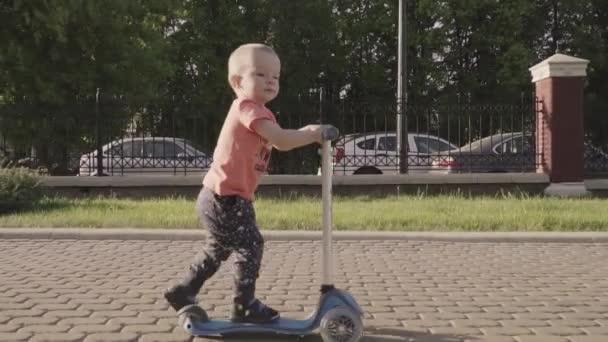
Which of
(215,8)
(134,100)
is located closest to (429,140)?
(134,100)

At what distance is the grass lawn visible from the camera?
1038 cm

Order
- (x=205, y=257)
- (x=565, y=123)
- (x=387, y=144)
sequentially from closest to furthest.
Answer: (x=205, y=257) → (x=565, y=123) → (x=387, y=144)

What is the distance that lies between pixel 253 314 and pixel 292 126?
11596 mm

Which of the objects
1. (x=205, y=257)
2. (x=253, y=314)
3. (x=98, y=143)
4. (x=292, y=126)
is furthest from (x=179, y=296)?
(x=98, y=143)

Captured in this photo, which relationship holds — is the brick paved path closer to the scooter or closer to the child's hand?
the scooter

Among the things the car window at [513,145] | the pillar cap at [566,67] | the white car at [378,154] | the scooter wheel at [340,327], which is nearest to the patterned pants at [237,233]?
the scooter wheel at [340,327]

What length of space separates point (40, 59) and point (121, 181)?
6.64 metres

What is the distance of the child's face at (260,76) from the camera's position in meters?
4.25

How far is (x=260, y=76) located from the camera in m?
A: 4.26

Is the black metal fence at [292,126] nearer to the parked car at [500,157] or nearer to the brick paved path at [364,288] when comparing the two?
the parked car at [500,157]

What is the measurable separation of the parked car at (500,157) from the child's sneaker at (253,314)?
12386 mm

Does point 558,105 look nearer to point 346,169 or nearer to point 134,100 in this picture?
point 346,169

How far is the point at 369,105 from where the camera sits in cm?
1600

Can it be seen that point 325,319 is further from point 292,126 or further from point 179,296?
point 292,126
